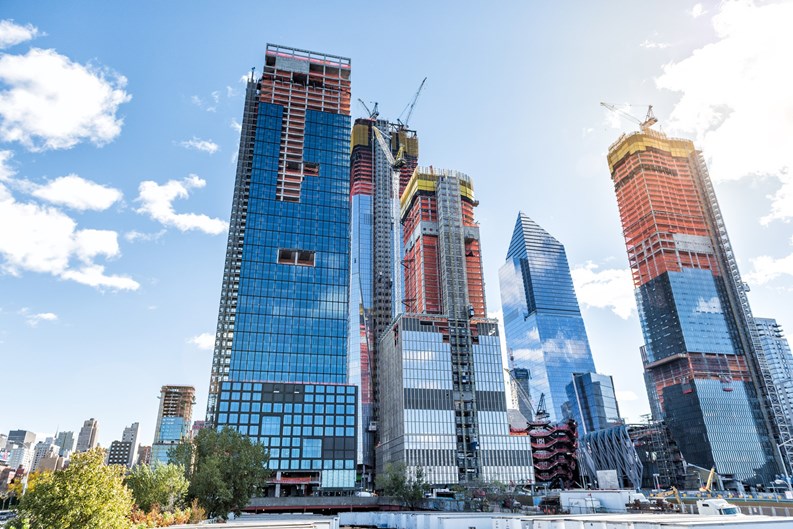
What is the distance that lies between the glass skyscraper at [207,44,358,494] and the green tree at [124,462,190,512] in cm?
9880

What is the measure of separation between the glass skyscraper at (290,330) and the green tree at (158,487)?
98.8 meters

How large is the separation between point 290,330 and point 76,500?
148 m

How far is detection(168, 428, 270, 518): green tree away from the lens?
67188 millimetres

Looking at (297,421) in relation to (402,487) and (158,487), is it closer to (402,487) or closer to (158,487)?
(402,487)

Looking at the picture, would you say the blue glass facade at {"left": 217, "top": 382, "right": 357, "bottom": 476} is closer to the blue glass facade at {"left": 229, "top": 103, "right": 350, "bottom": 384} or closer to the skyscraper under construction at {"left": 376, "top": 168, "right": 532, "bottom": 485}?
Result: the blue glass facade at {"left": 229, "top": 103, "right": 350, "bottom": 384}

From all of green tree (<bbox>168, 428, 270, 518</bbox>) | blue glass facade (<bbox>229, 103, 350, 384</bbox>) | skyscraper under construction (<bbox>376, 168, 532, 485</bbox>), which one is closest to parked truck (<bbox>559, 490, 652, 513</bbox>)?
green tree (<bbox>168, 428, 270, 518</bbox>)

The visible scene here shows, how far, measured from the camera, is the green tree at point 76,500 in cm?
2917

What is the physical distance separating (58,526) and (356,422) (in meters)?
141

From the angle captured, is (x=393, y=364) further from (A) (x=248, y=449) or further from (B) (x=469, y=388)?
(A) (x=248, y=449)

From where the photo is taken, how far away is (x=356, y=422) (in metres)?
166

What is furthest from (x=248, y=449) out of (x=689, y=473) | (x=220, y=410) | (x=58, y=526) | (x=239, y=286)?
(x=689, y=473)

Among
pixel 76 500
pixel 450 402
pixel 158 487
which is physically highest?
pixel 450 402

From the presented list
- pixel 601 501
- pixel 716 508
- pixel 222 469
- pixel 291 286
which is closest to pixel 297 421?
pixel 291 286

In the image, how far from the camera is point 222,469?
71.9m
